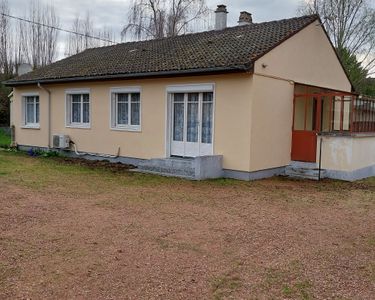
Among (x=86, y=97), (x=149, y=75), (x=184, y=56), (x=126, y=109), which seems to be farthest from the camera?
(x=86, y=97)

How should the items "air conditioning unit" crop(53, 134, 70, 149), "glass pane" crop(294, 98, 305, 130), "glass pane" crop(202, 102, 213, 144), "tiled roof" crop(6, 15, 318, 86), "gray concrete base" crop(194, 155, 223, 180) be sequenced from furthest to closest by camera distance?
"air conditioning unit" crop(53, 134, 70, 149) → "glass pane" crop(294, 98, 305, 130) → "glass pane" crop(202, 102, 213, 144) → "tiled roof" crop(6, 15, 318, 86) → "gray concrete base" crop(194, 155, 223, 180)

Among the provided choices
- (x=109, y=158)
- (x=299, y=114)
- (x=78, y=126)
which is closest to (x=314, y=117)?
(x=299, y=114)

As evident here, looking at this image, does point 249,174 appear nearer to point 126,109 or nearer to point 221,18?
point 126,109

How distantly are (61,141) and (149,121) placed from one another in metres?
4.54

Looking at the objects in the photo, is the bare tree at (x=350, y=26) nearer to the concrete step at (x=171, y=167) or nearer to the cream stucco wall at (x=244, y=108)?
the cream stucco wall at (x=244, y=108)

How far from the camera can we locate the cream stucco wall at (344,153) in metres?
12.6

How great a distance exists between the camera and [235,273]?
188 inches

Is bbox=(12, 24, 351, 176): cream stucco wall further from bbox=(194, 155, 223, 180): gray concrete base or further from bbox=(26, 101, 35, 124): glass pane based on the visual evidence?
bbox=(26, 101, 35, 124): glass pane

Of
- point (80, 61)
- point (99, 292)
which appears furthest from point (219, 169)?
point (80, 61)

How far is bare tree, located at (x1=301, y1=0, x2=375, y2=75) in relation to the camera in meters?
25.2

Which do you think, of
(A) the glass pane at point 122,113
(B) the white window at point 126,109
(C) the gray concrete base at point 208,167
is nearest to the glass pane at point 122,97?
(B) the white window at point 126,109

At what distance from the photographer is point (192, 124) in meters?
13.2

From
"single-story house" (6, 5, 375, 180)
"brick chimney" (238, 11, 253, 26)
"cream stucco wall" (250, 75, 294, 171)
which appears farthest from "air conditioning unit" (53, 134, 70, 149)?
"brick chimney" (238, 11, 253, 26)

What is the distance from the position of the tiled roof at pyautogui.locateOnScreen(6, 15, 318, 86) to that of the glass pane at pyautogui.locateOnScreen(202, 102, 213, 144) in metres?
1.16
